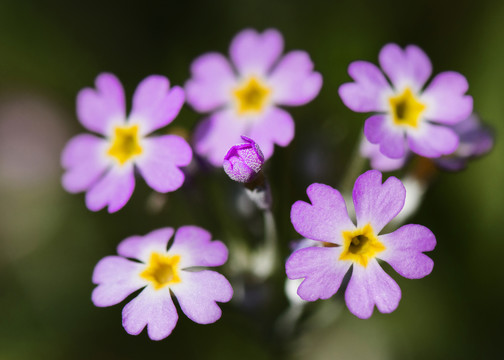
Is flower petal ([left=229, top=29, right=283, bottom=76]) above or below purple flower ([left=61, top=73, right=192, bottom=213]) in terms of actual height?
above

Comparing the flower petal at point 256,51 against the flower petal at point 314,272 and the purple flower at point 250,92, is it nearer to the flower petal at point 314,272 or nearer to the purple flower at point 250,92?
the purple flower at point 250,92

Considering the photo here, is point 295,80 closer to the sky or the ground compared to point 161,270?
closer to the sky

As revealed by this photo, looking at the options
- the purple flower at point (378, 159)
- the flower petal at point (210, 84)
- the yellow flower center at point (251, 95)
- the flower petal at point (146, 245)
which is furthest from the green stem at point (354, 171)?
the flower petal at point (146, 245)

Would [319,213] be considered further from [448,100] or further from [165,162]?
[448,100]

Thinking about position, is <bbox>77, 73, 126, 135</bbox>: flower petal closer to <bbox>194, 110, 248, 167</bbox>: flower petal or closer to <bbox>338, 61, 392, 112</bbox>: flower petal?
<bbox>194, 110, 248, 167</bbox>: flower petal

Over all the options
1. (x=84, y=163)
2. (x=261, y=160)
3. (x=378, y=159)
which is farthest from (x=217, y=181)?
(x=261, y=160)

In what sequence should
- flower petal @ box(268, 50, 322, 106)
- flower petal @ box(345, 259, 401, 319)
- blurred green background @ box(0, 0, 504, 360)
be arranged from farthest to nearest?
blurred green background @ box(0, 0, 504, 360) < flower petal @ box(268, 50, 322, 106) < flower petal @ box(345, 259, 401, 319)

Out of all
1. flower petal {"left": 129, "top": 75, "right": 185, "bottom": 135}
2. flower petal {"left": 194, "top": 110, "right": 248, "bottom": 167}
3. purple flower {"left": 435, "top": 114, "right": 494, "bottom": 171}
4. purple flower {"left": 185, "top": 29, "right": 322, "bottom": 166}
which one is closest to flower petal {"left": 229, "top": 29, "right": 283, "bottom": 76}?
purple flower {"left": 185, "top": 29, "right": 322, "bottom": 166}

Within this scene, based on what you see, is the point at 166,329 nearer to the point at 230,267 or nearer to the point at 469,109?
the point at 230,267
